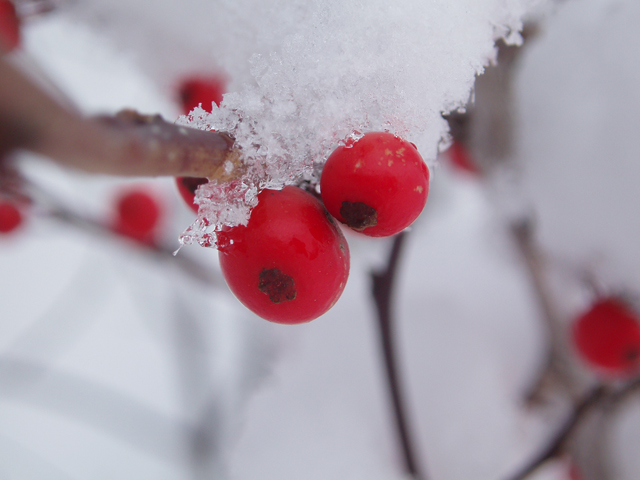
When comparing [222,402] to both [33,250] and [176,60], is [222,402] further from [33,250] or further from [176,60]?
[176,60]

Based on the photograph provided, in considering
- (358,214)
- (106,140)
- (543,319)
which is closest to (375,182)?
(358,214)

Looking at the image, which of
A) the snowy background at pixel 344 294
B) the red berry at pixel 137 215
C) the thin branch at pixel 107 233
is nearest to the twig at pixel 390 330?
the snowy background at pixel 344 294

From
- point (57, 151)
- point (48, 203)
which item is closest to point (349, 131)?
point (57, 151)

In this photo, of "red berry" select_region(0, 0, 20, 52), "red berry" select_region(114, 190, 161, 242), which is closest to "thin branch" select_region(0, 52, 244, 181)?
"red berry" select_region(0, 0, 20, 52)

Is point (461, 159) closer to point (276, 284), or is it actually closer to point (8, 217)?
point (276, 284)

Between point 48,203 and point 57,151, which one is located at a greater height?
point 57,151

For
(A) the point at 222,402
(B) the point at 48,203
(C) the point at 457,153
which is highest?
(C) the point at 457,153
